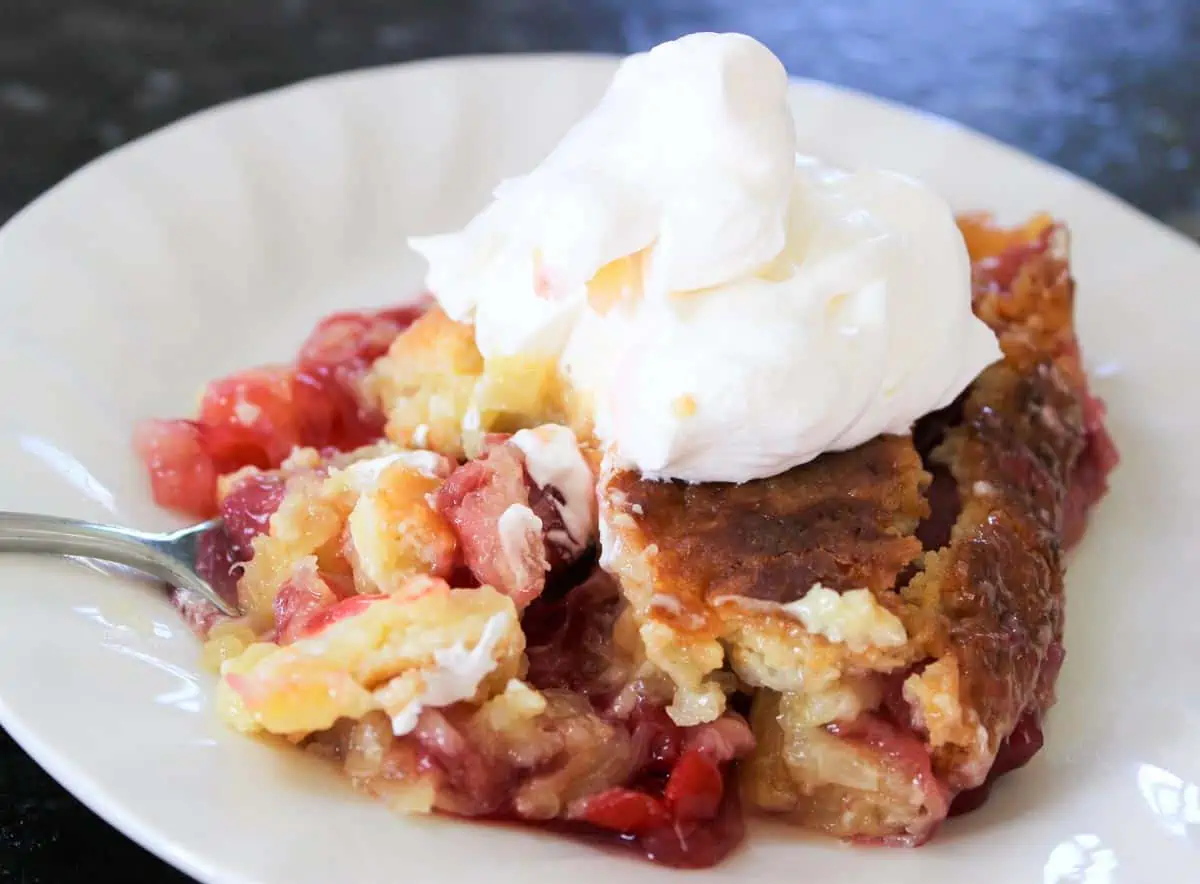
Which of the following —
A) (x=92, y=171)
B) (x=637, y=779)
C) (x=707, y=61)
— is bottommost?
(x=637, y=779)

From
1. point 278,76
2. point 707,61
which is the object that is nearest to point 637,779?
point 707,61

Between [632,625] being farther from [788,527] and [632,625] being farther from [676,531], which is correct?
[788,527]

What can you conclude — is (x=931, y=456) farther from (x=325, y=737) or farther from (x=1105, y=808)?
(x=325, y=737)

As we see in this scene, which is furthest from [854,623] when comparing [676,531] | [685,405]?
[685,405]

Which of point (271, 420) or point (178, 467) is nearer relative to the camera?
point (178, 467)

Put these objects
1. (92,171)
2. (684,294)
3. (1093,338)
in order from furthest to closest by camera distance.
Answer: (1093,338) < (92,171) < (684,294)

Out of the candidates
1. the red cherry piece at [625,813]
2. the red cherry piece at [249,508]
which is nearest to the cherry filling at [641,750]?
the red cherry piece at [625,813]

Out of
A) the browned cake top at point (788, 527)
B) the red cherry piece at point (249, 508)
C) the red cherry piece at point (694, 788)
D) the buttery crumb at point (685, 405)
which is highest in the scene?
the buttery crumb at point (685, 405)

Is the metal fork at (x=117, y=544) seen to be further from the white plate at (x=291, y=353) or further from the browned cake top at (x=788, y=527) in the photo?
the browned cake top at (x=788, y=527)
